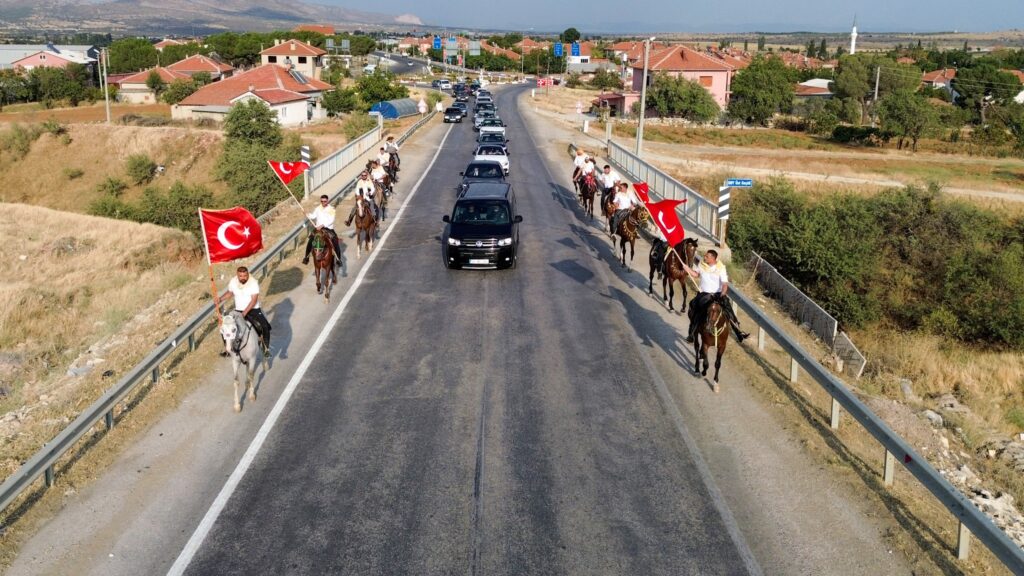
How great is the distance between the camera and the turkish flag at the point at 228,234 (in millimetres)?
13578

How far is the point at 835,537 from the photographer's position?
9.18 m

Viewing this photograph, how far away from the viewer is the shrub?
5747 centimetres

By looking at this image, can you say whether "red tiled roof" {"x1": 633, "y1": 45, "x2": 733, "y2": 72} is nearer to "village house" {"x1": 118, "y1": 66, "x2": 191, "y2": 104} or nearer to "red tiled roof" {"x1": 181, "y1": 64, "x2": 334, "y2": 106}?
"red tiled roof" {"x1": 181, "y1": 64, "x2": 334, "y2": 106}

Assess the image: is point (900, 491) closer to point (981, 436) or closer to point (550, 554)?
point (550, 554)

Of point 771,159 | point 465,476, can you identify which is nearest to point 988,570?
point 465,476

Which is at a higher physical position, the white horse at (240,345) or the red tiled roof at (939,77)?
the red tiled roof at (939,77)

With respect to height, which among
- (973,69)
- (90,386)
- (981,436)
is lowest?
(981,436)

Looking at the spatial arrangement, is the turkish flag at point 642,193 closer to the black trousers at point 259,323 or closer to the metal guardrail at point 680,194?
the metal guardrail at point 680,194

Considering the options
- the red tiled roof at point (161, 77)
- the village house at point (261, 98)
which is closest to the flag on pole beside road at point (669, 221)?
the village house at point (261, 98)

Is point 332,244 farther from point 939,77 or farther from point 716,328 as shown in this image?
point 939,77

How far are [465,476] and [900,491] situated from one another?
17.5 feet

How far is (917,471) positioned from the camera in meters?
9.52

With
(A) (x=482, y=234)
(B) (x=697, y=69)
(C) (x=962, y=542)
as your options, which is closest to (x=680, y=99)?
(B) (x=697, y=69)

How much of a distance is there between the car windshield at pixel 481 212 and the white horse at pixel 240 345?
9.36 m
